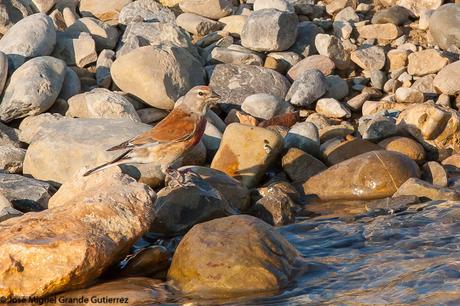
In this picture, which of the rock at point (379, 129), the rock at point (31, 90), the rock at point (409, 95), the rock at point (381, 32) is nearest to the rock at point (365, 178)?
the rock at point (379, 129)

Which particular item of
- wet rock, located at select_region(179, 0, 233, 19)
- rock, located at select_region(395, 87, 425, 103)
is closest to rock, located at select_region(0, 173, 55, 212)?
rock, located at select_region(395, 87, 425, 103)

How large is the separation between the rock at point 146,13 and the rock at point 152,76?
1.79m

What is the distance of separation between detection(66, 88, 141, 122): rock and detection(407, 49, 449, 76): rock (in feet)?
13.7

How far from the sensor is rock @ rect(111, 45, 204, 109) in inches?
461

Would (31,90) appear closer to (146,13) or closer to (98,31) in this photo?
(98,31)

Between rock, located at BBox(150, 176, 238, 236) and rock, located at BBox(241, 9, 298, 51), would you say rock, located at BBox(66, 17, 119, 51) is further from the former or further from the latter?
rock, located at BBox(150, 176, 238, 236)

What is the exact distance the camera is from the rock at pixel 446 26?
535 inches

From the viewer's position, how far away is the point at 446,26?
44.6 feet

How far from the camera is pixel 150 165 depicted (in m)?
10.1

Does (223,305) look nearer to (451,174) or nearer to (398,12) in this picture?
(451,174)

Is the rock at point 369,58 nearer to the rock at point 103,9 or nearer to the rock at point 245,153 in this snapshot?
the rock at point 245,153

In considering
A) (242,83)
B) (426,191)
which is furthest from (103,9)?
(426,191)

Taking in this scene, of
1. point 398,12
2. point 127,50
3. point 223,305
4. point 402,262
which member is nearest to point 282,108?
point 127,50

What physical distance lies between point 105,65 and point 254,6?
2.83 meters
